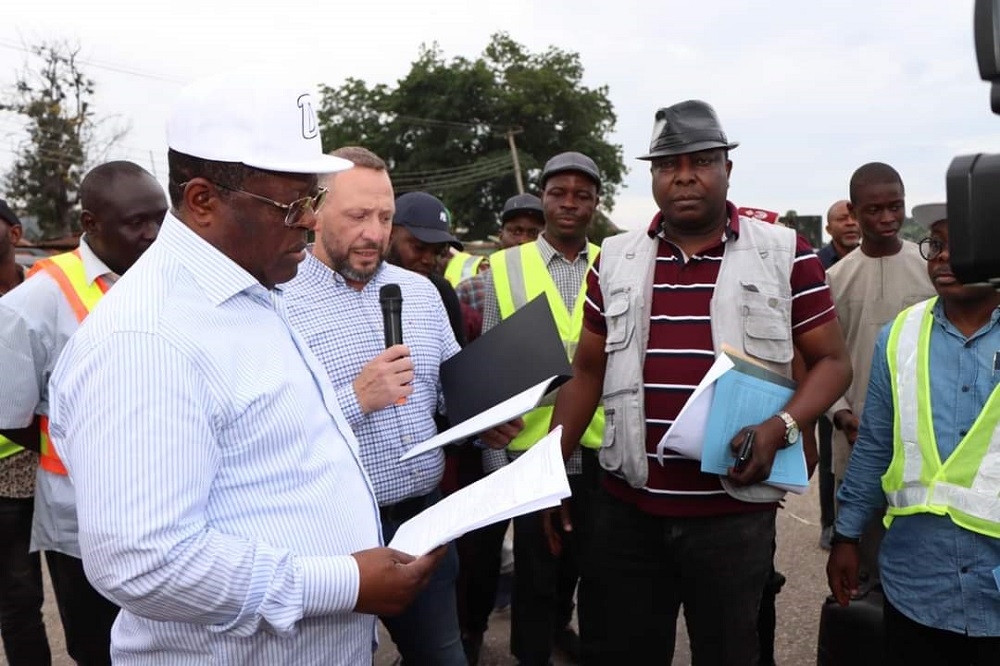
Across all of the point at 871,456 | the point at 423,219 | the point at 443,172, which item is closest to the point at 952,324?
the point at 871,456

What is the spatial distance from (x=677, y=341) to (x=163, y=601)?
175 cm

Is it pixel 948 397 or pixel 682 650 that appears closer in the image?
pixel 948 397

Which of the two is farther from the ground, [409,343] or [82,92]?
[82,92]

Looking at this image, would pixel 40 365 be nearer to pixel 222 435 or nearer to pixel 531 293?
pixel 222 435

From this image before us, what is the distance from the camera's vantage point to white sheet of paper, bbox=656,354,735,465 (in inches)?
92.1

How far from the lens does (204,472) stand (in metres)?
1.39

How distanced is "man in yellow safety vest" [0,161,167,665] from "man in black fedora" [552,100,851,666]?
169 cm

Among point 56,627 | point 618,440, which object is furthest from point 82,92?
point 618,440

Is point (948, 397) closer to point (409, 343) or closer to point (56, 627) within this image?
point (409, 343)

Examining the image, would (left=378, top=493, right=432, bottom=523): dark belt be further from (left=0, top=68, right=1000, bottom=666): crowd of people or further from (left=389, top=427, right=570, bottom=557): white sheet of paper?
(left=389, top=427, right=570, bottom=557): white sheet of paper

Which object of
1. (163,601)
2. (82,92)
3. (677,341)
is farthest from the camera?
(82,92)

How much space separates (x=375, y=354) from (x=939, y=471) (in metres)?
1.72

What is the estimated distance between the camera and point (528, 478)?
69.1 inches

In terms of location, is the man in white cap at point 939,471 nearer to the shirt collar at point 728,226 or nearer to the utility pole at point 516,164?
the shirt collar at point 728,226
